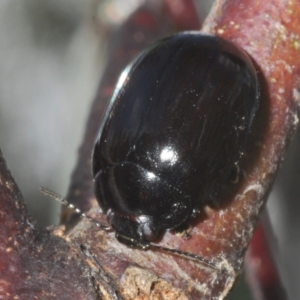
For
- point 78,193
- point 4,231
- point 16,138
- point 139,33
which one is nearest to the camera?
point 4,231

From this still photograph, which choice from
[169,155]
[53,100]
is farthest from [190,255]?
[53,100]

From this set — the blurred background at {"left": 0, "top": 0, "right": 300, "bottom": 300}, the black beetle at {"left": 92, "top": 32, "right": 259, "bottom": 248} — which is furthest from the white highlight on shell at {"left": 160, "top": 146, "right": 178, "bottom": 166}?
the blurred background at {"left": 0, "top": 0, "right": 300, "bottom": 300}

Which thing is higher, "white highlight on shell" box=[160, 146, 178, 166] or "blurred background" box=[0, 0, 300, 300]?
"white highlight on shell" box=[160, 146, 178, 166]

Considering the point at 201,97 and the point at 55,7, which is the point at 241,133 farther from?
the point at 55,7

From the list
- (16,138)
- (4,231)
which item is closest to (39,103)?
(16,138)

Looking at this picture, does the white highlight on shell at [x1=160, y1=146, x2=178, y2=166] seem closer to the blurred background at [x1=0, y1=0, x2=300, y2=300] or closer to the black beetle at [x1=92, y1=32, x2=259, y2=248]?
the black beetle at [x1=92, y1=32, x2=259, y2=248]

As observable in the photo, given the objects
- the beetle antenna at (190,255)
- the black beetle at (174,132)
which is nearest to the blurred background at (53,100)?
the black beetle at (174,132)
